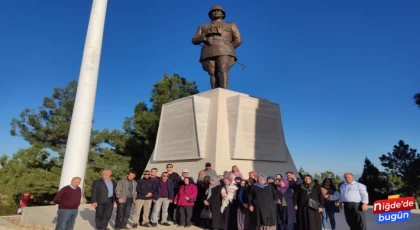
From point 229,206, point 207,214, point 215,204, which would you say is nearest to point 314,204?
point 229,206

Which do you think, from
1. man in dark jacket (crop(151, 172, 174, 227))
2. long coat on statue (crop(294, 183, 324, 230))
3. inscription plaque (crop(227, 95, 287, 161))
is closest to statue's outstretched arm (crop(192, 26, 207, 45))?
inscription plaque (crop(227, 95, 287, 161))

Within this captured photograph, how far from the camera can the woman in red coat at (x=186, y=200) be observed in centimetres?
646

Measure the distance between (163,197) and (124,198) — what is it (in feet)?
2.84

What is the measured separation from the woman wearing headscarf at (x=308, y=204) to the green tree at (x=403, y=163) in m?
12.6

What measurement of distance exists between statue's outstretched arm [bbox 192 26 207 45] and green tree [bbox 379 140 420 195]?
12883 mm

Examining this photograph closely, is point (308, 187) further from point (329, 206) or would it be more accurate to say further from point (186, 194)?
point (186, 194)

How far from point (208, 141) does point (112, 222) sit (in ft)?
11.2

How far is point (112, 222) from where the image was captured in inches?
268

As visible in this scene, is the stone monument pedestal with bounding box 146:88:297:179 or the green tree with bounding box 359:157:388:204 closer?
the stone monument pedestal with bounding box 146:88:297:179

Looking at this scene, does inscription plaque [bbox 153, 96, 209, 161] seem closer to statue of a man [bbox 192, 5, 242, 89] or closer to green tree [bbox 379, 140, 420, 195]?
statue of a man [bbox 192, 5, 242, 89]

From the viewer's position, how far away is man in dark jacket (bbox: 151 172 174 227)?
6438 millimetres

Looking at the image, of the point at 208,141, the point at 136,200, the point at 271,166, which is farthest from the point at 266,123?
the point at 136,200

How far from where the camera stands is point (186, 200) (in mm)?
6461

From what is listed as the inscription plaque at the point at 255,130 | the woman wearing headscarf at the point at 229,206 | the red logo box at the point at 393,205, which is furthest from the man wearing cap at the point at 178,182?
the red logo box at the point at 393,205
